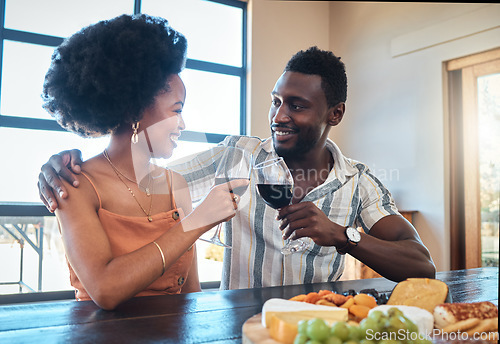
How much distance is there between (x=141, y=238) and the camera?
52.5 inches

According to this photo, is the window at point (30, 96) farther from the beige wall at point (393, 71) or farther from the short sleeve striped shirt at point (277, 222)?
the short sleeve striped shirt at point (277, 222)

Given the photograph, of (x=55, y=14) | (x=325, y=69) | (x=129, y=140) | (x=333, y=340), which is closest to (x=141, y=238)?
(x=129, y=140)

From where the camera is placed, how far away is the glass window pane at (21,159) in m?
3.71

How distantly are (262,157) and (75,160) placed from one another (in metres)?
0.84

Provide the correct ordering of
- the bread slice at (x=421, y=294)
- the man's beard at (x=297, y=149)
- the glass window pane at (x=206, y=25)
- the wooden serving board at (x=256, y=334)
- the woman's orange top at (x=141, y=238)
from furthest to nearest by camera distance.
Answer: the glass window pane at (x=206, y=25) < the man's beard at (x=297, y=149) < the woman's orange top at (x=141, y=238) < the bread slice at (x=421, y=294) < the wooden serving board at (x=256, y=334)

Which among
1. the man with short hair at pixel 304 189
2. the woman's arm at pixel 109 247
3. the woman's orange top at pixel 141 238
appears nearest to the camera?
the woman's arm at pixel 109 247

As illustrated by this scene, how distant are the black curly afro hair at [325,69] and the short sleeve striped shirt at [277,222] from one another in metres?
0.31

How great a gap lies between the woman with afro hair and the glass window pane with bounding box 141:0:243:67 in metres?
3.27

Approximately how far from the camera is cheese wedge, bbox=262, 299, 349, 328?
2.48 ft

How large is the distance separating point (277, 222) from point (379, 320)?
112 cm

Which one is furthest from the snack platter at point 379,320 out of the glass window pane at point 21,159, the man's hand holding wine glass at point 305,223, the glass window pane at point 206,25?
the glass window pane at point 206,25

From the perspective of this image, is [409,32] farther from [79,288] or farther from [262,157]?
[79,288]

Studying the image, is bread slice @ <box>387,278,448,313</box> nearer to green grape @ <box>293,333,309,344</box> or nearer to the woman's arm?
A: green grape @ <box>293,333,309,344</box>

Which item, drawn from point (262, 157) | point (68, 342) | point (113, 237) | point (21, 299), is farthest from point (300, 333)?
point (21, 299)
